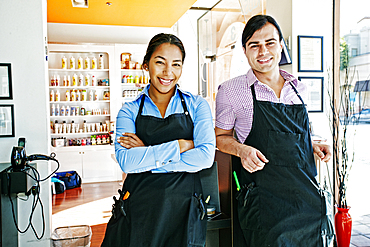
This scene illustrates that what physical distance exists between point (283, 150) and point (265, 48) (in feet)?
1.73

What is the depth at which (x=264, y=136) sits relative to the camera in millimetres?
1620

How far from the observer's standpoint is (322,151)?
1.74 m

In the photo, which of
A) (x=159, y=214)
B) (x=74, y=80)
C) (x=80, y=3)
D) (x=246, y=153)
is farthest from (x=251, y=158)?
(x=74, y=80)

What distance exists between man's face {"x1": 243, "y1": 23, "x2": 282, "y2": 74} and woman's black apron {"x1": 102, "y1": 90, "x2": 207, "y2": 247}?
70 centimetres

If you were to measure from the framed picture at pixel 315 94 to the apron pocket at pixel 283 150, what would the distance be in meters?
2.03

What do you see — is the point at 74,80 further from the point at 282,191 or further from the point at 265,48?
the point at 282,191

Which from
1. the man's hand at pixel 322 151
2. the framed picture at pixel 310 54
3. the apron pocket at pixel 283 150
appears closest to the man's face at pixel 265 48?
the apron pocket at pixel 283 150

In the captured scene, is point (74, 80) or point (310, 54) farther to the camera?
point (74, 80)

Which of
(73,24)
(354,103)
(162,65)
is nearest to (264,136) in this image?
(162,65)

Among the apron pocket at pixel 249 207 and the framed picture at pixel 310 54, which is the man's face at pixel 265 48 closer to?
the apron pocket at pixel 249 207

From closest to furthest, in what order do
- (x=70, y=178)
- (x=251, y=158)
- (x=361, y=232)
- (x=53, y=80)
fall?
(x=251, y=158) < (x=361, y=232) < (x=70, y=178) < (x=53, y=80)

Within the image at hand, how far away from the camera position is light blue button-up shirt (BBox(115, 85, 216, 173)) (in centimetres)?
156

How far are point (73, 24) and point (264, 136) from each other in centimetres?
616

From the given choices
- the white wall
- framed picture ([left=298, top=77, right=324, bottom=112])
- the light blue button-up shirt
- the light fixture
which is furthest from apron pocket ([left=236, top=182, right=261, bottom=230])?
the light fixture
